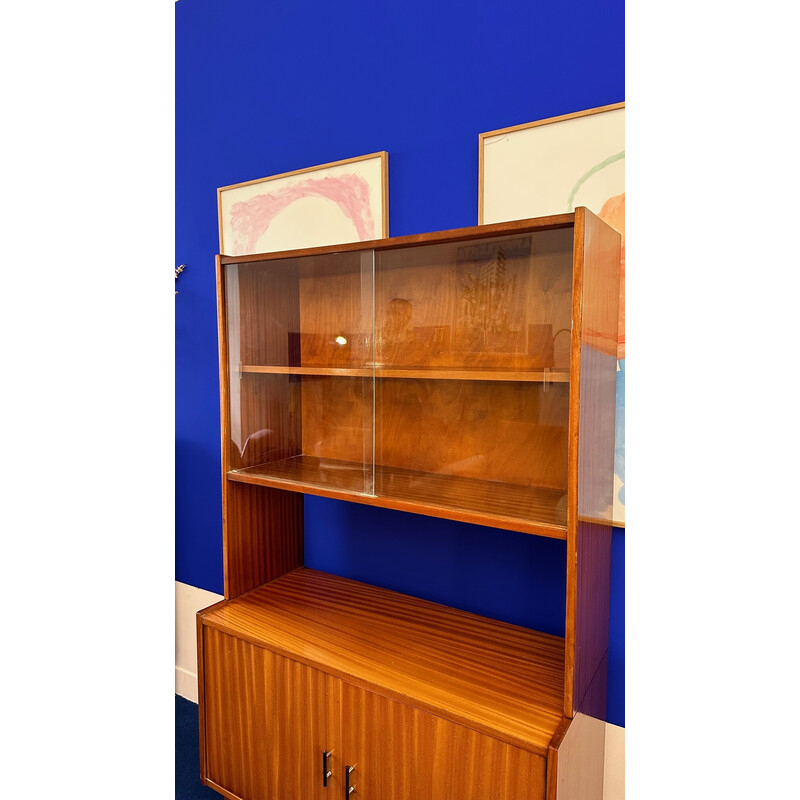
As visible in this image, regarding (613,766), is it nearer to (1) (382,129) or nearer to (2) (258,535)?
(2) (258,535)

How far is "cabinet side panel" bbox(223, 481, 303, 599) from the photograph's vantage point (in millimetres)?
1699

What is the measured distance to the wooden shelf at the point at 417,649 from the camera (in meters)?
1.20

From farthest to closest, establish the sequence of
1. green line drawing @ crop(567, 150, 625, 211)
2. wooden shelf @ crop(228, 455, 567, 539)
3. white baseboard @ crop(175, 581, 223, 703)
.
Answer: white baseboard @ crop(175, 581, 223, 703) < green line drawing @ crop(567, 150, 625, 211) < wooden shelf @ crop(228, 455, 567, 539)

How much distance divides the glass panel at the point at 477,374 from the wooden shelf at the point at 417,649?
1.29 ft

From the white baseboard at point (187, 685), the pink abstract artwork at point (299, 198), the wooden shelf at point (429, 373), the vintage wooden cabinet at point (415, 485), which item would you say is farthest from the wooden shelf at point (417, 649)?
the pink abstract artwork at point (299, 198)

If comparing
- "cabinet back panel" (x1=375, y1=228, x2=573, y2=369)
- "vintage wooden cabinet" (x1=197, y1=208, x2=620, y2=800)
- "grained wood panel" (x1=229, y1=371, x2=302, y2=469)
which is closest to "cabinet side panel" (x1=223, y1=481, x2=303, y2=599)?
"vintage wooden cabinet" (x1=197, y1=208, x2=620, y2=800)

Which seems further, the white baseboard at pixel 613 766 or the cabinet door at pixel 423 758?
the white baseboard at pixel 613 766

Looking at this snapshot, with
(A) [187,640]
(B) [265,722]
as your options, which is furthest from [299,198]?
(A) [187,640]

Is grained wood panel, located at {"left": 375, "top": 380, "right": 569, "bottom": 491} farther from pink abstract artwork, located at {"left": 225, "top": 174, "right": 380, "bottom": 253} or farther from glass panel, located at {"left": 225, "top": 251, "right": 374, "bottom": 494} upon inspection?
pink abstract artwork, located at {"left": 225, "top": 174, "right": 380, "bottom": 253}

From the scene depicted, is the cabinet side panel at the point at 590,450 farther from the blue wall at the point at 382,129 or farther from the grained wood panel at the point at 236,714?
the grained wood panel at the point at 236,714

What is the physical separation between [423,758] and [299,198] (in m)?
1.67

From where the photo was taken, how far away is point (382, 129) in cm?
172
